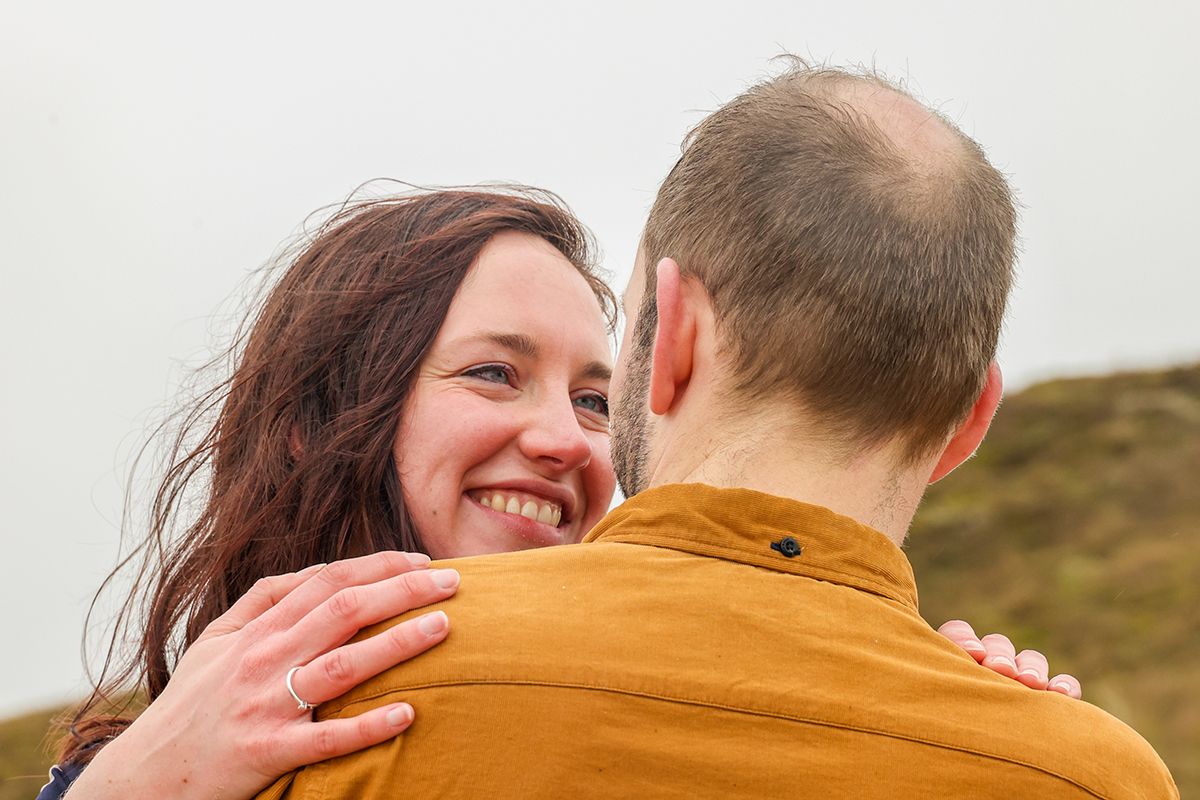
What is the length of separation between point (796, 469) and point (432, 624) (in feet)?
2.38

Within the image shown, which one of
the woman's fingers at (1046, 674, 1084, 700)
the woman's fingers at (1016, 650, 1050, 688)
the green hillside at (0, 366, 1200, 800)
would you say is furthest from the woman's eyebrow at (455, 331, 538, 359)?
the green hillside at (0, 366, 1200, 800)

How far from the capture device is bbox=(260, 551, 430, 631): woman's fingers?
7.78 ft

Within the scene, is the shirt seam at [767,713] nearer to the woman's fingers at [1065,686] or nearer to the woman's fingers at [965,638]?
the woman's fingers at [965,638]

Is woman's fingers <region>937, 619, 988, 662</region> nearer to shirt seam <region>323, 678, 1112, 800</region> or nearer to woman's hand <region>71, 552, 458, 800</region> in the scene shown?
shirt seam <region>323, 678, 1112, 800</region>

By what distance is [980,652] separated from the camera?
2.70m

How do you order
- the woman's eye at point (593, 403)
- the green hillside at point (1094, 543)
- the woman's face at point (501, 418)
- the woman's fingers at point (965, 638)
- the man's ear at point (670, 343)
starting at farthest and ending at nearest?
the green hillside at point (1094, 543) → the woman's eye at point (593, 403) → the woman's face at point (501, 418) → the woman's fingers at point (965, 638) → the man's ear at point (670, 343)

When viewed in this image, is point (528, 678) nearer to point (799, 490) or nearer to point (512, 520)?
point (799, 490)

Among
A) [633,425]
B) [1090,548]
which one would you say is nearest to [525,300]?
[633,425]

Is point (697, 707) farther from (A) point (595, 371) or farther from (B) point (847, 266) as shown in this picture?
(A) point (595, 371)

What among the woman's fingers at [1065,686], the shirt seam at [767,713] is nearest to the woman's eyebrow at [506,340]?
the woman's fingers at [1065,686]

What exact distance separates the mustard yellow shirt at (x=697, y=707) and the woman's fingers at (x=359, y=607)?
0.04m

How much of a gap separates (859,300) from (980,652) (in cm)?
87

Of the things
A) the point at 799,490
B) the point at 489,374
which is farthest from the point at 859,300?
the point at 489,374

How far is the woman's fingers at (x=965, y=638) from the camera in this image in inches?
107
